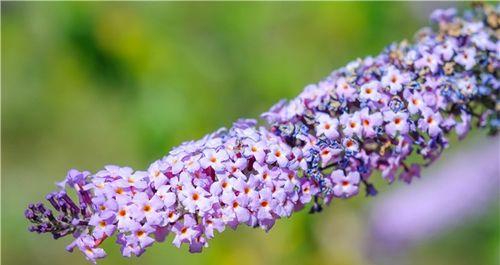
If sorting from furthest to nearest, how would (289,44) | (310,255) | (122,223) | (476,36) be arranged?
(289,44)
(310,255)
(476,36)
(122,223)

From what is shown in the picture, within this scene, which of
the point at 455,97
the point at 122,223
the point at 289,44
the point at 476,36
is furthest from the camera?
the point at 289,44

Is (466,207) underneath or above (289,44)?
underneath

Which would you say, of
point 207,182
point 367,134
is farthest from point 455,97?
point 207,182

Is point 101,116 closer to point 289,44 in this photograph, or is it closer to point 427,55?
point 289,44

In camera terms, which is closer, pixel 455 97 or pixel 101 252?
pixel 101 252

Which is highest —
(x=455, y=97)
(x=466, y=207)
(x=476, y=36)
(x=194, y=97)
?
(x=194, y=97)

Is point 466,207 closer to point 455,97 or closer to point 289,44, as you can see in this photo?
point 289,44
